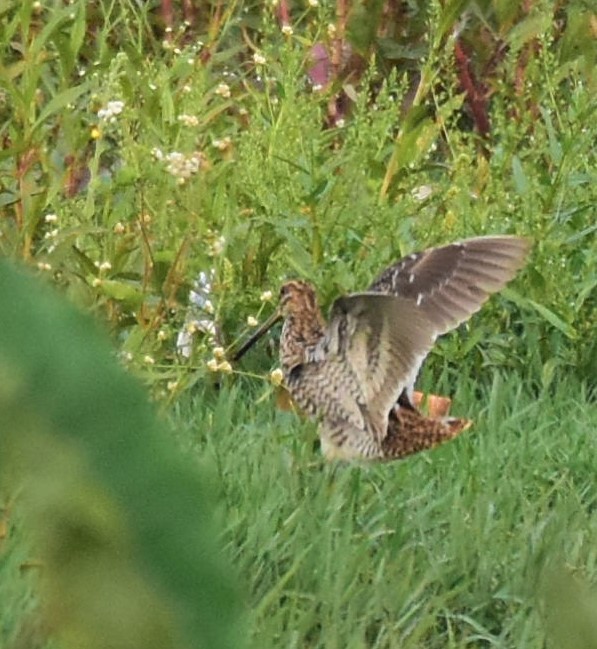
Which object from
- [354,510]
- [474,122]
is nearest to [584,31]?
[474,122]

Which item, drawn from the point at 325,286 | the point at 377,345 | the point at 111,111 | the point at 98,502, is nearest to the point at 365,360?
the point at 377,345

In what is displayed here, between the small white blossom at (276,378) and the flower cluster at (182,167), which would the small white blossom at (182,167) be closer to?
the flower cluster at (182,167)

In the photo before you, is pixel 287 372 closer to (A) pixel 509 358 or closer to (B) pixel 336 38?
(A) pixel 509 358

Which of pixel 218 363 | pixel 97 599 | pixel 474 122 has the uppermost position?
pixel 97 599

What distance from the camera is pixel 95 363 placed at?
23 centimetres

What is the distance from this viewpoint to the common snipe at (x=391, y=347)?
260cm

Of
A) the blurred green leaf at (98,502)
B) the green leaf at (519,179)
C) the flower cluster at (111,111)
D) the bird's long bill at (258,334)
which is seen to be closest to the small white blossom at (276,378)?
the bird's long bill at (258,334)

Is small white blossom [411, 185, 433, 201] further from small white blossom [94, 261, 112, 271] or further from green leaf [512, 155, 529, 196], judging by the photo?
small white blossom [94, 261, 112, 271]

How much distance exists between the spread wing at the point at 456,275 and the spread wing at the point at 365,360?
0.05m

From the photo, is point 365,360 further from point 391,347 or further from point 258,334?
point 258,334

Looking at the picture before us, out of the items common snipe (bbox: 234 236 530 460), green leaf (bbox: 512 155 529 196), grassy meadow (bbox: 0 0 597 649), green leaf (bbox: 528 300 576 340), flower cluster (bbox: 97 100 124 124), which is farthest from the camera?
green leaf (bbox: 512 155 529 196)

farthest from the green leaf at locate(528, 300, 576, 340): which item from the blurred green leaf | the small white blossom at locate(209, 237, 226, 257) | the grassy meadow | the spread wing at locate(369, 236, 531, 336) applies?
the blurred green leaf

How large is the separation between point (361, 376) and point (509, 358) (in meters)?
0.68

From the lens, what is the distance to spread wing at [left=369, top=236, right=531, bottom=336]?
263cm
